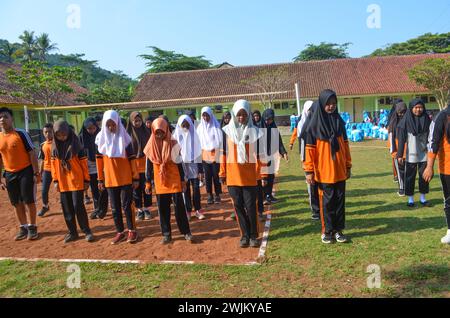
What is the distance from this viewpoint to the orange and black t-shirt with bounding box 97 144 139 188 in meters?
5.04

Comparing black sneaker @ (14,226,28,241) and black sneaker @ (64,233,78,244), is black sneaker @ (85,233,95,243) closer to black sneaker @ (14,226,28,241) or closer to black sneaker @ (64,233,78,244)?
black sneaker @ (64,233,78,244)

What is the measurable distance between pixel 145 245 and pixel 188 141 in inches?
73.4

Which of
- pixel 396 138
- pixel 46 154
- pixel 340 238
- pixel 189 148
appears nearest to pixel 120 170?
pixel 189 148

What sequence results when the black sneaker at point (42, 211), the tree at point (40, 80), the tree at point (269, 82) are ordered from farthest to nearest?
1. the tree at point (269, 82)
2. the tree at point (40, 80)
3. the black sneaker at point (42, 211)

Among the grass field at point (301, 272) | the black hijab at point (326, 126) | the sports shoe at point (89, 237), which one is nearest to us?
the grass field at point (301, 272)

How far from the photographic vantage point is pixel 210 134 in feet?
23.0

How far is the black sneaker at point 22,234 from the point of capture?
558 centimetres

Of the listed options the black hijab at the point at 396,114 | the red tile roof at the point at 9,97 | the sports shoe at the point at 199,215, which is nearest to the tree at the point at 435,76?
the black hijab at the point at 396,114

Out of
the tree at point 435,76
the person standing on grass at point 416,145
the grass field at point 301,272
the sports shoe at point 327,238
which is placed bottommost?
the grass field at point 301,272

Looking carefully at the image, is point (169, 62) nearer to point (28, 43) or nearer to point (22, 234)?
point (28, 43)

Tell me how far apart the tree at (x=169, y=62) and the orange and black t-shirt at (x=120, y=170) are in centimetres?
3371

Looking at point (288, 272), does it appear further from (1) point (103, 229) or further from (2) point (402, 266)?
(1) point (103, 229)

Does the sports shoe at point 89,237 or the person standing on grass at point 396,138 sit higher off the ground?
the person standing on grass at point 396,138

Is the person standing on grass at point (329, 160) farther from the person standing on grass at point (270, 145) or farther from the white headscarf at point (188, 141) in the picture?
the white headscarf at point (188, 141)
